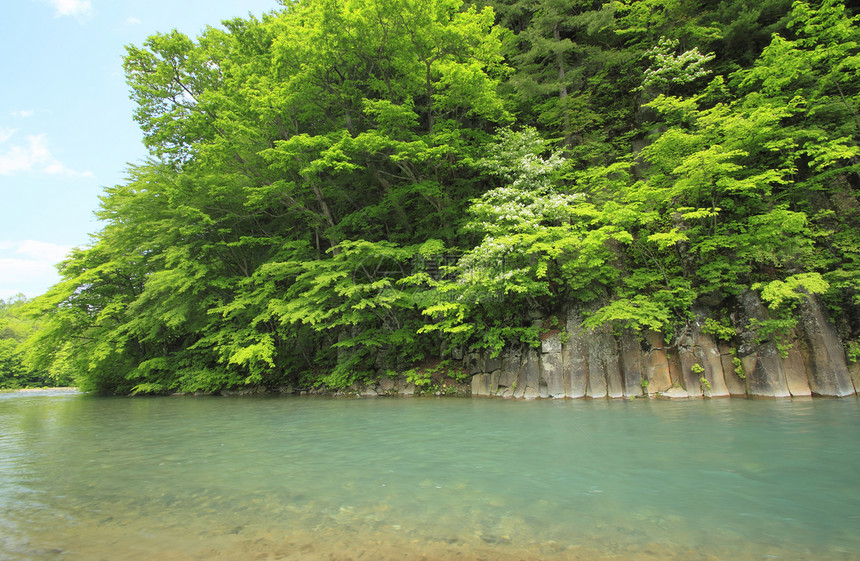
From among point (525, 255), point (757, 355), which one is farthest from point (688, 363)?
point (525, 255)

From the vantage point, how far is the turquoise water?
2.52 m

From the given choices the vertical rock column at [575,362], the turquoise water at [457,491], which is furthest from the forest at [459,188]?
the turquoise water at [457,491]

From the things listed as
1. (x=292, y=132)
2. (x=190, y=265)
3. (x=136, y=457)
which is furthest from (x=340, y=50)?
(x=136, y=457)

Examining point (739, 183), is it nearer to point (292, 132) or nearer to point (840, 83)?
point (840, 83)

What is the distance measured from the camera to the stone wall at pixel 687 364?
8.33m

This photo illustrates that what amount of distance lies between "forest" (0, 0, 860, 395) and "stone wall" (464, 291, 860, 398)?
35 cm

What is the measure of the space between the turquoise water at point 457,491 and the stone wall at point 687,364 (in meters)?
1.63

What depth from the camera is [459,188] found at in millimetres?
14102

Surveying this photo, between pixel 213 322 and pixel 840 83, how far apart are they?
21.1 metres

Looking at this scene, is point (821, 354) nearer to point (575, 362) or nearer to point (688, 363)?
point (688, 363)

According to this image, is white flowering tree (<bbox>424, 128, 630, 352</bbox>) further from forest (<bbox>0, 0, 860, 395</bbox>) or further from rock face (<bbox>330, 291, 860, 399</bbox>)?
rock face (<bbox>330, 291, 860, 399</bbox>)

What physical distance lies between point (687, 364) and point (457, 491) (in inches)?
318

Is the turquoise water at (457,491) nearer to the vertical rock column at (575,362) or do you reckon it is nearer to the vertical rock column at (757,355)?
the vertical rock column at (757,355)

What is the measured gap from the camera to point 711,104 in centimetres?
1250
